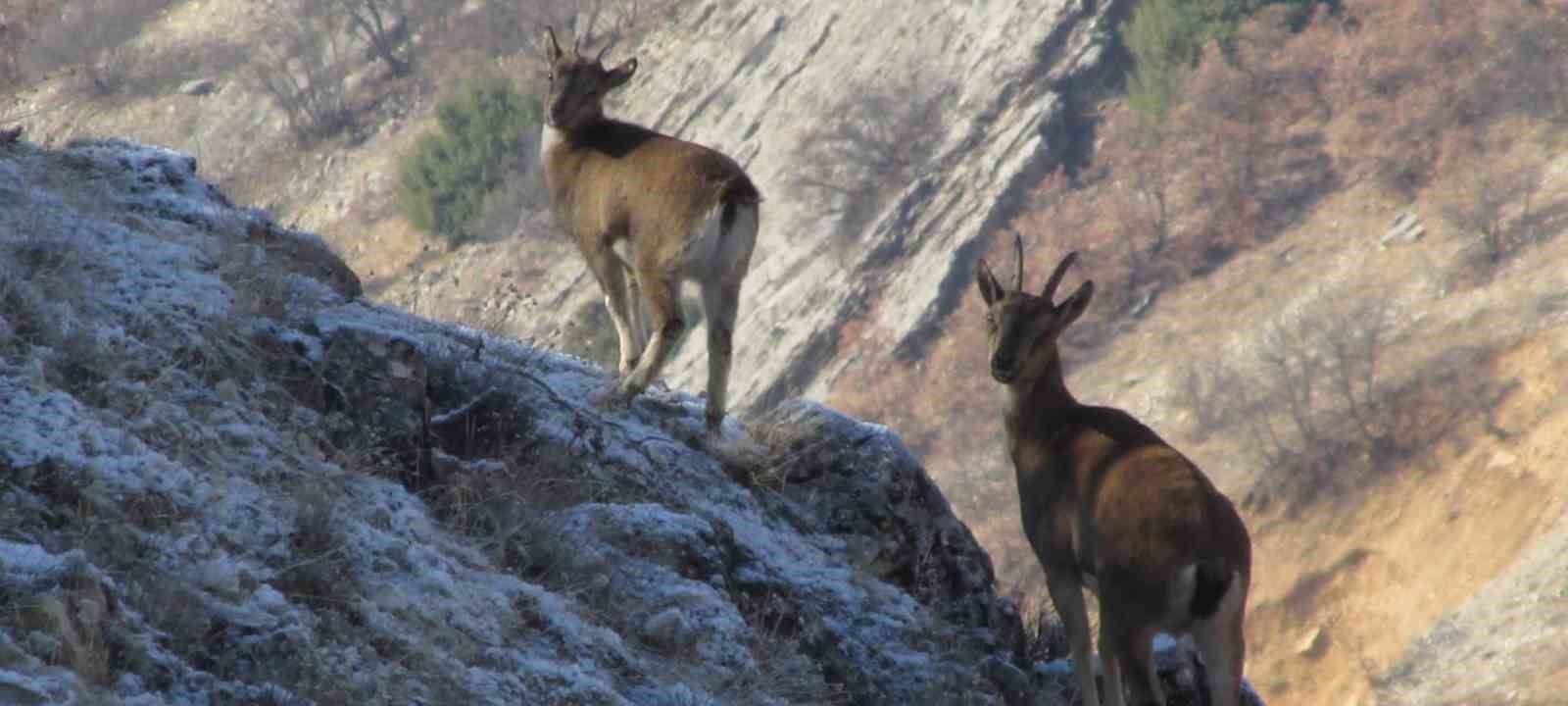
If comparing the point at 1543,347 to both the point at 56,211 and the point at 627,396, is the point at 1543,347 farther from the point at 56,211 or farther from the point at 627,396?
the point at 56,211

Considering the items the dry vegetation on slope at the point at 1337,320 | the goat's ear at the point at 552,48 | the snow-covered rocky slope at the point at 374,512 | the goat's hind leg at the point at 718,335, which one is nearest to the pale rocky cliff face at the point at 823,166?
the dry vegetation on slope at the point at 1337,320

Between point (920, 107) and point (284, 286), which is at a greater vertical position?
point (284, 286)

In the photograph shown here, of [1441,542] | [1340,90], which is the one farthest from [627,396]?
[1340,90]

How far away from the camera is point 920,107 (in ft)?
169

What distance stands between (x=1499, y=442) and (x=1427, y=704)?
23.5 ft

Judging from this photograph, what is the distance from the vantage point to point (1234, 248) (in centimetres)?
4381

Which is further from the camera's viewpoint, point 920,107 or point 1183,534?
point 920,107

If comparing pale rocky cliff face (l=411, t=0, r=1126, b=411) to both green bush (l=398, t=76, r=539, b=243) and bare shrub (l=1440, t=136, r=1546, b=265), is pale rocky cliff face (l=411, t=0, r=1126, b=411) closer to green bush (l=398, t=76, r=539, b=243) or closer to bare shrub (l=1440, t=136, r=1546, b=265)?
green bush (l=398, t=76, r=539, b=243)

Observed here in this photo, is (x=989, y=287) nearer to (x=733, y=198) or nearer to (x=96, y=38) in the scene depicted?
(x=733, y=198)

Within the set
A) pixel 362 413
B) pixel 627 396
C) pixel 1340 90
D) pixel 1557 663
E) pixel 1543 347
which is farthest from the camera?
pixel 1340 90

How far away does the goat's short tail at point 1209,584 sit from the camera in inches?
314

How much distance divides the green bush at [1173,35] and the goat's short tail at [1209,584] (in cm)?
4202

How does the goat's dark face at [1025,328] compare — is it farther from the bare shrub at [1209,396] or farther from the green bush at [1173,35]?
the green bush at [1173,35]

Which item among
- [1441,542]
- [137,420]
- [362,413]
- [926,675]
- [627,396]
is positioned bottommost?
[1441,542]
